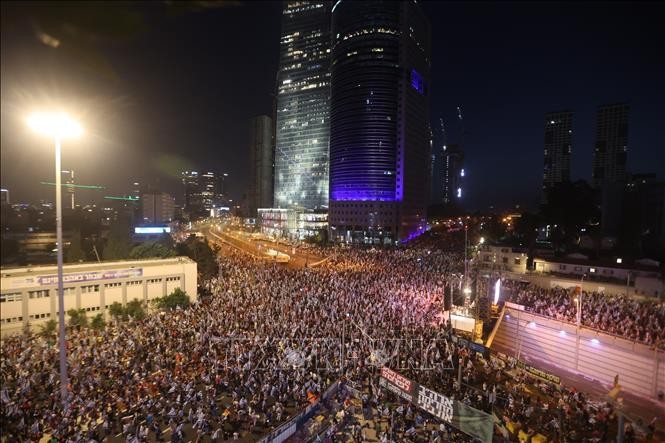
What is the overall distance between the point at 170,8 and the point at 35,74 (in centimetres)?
130

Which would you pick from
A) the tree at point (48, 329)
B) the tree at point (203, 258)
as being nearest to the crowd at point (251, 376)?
the tree at point (48, 329)

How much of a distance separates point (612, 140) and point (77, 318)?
114853 millimetres

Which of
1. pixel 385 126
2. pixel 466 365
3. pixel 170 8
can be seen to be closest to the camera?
pixel 170 8

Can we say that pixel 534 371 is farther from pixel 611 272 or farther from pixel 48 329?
pixel 48 329

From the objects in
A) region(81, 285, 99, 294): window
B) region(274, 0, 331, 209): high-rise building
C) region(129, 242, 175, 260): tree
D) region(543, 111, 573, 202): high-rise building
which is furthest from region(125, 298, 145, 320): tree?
region(543, 111, 573, 202): high-rise building

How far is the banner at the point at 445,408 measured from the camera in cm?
958

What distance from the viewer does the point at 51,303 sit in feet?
56.2

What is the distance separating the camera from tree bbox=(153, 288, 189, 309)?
23005mm

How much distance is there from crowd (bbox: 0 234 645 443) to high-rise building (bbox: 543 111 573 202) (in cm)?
13047

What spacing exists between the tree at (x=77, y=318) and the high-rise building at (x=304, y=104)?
86525 millimetres

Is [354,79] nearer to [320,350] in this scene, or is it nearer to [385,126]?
[385,126]

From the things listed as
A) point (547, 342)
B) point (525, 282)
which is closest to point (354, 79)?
point (525, 282)

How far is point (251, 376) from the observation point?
1323 centimetres

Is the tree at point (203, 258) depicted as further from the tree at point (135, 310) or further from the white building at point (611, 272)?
the white building at point (611, 272)
